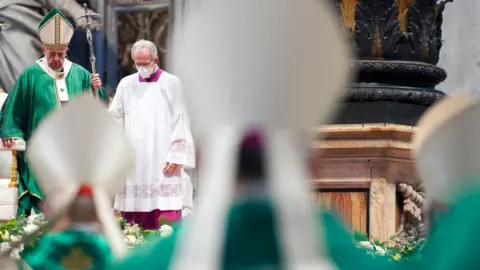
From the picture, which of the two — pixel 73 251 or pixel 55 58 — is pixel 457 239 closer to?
pixel 73 251

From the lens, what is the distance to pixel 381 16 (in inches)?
121

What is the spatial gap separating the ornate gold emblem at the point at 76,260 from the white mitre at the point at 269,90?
27cm

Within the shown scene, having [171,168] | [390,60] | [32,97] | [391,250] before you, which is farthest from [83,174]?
[32,97]

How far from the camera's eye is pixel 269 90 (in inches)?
24.2

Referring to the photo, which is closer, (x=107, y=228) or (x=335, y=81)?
(x=335, y=81)

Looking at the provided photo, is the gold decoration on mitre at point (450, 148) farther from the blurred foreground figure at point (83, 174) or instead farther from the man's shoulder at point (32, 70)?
the man's shoulder at point (32, 70)

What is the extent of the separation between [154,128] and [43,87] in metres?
0.60

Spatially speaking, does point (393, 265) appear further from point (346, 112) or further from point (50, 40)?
point (50, 40)

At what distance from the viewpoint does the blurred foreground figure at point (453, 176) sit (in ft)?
2.16

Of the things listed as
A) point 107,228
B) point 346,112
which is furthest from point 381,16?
point 107,228

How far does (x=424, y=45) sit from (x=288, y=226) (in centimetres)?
266

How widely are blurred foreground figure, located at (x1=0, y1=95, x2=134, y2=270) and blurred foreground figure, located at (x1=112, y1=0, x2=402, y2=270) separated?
0.77ft

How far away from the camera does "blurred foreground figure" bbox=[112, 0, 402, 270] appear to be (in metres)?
0.61

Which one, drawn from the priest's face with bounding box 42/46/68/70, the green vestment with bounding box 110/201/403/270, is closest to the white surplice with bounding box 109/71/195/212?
Result: the priest's face with bounding box 42/46/68/70
